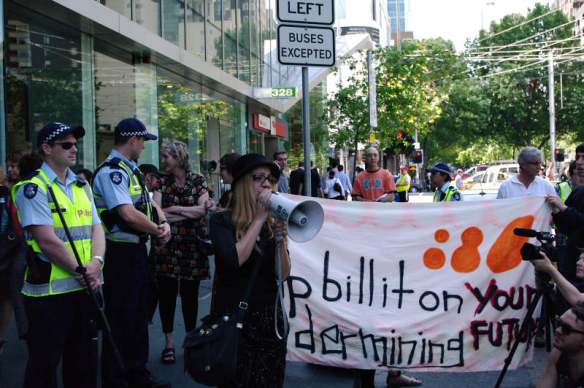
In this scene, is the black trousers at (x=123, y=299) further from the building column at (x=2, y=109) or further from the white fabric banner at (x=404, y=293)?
the building column at (x=2, y=109)

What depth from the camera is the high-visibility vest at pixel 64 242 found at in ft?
13.9

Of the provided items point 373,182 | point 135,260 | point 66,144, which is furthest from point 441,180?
point 66,144

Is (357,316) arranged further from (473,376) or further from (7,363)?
(7,363)

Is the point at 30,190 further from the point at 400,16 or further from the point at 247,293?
the point at 400,16

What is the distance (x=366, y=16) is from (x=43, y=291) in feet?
226

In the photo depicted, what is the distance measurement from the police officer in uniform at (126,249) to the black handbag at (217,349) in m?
1.70

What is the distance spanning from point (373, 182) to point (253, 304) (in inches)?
243

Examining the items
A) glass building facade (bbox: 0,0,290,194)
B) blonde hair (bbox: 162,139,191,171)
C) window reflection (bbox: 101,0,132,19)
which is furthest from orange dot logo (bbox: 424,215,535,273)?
window reflection (bbox: 101,0,132,19)

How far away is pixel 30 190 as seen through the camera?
421 cm

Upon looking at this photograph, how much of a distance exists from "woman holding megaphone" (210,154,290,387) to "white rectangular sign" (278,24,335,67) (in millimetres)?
2567

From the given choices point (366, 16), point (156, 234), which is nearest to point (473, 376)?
point (156, 234)

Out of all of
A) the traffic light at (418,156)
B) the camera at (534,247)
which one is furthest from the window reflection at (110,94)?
the traffic light at (418,156)

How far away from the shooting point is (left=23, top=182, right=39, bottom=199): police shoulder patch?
165 inches

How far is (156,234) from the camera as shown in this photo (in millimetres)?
5289
